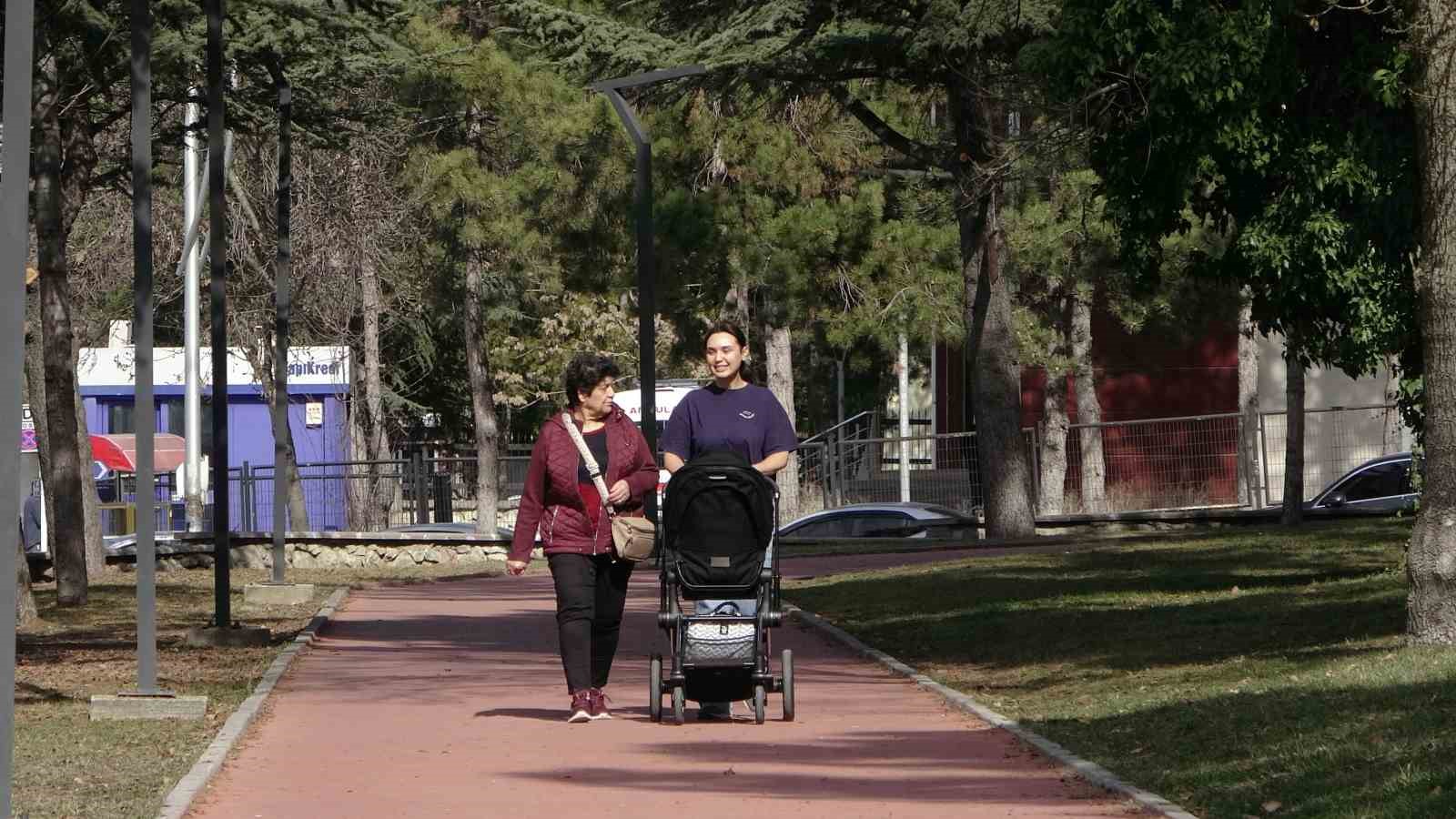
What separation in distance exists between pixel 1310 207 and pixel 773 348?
84.9 ft

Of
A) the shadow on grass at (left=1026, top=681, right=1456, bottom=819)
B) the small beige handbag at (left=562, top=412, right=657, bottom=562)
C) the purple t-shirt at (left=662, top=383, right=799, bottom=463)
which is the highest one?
the purple t-shirt at (left=662, top=383, right=799, bottom=463)

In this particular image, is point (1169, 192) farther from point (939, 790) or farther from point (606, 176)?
point (606, 176)

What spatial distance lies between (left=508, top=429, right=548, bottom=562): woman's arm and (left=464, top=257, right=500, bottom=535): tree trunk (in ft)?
78.5

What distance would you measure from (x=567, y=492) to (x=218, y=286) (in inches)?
255

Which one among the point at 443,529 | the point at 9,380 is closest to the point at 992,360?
the point at 443,529

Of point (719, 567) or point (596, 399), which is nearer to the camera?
point (719, 567)

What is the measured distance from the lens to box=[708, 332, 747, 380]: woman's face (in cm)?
1148

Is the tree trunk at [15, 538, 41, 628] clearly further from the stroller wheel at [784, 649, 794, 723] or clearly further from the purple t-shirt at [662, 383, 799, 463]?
the stroller wheel at [784, 649, 794, 723]

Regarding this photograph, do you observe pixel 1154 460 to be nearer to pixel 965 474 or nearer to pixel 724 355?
pixel 965 474

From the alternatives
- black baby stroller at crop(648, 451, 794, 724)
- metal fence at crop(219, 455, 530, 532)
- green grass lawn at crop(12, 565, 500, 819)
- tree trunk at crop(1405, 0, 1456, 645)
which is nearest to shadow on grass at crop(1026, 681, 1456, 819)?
black baby stroller at crop(648, 451, 794, 724)

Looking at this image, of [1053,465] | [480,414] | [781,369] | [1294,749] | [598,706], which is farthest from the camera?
[781,369]

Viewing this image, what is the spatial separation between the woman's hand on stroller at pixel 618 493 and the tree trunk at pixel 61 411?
11.8 metres

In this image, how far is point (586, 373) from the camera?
11.6 m

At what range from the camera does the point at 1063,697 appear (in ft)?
41.4
